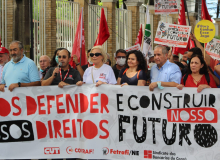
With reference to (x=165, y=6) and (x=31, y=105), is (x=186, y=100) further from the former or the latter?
(x=165, y=6)

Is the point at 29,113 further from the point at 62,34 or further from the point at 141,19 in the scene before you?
the point at 141,19

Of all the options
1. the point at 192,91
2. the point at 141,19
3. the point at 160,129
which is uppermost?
the point at 141,19

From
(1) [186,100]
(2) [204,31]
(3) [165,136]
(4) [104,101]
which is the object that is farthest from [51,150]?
(2) [204,31]

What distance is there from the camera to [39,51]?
44.0 ft

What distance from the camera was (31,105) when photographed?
555 centimetres

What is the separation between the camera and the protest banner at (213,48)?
8047 mm

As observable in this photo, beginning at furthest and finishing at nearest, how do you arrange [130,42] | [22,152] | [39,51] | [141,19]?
[141,19], [130,42], [39,51], [22,152]

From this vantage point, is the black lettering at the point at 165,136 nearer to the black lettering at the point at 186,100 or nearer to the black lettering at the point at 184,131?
the black lettering at the point at 184,131

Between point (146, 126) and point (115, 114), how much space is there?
1.45ft

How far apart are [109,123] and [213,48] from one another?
375cm

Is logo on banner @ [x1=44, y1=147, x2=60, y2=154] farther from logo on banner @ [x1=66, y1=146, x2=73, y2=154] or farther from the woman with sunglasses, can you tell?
the woman with sunglasses

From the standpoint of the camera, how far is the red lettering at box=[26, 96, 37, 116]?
5535 mm

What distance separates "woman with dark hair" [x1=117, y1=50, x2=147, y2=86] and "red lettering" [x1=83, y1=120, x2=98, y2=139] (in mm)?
710

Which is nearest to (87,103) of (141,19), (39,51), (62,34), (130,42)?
(39,51)
